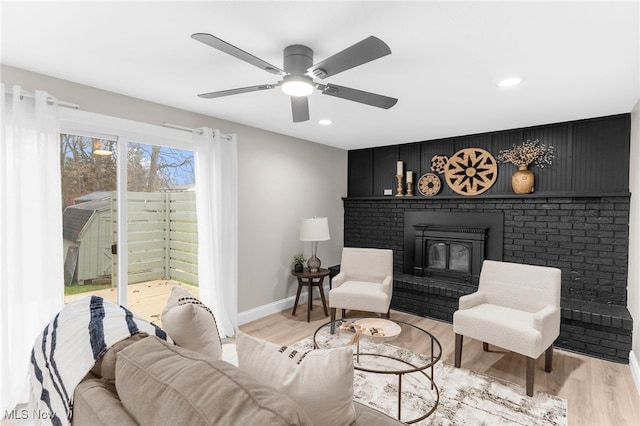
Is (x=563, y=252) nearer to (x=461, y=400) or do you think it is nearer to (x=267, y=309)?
(x=461, y=400)

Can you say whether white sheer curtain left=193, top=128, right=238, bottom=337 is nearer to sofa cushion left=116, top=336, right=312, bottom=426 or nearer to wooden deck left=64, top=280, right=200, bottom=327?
wooden deck left=64, top=280, right=200, bottom=327

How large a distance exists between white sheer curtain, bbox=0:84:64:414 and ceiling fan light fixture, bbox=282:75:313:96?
69.9 inches

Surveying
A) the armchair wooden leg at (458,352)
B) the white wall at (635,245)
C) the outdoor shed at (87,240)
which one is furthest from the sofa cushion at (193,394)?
the white wall at (635,245)

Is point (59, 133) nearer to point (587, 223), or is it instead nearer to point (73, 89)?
point (73, 89)

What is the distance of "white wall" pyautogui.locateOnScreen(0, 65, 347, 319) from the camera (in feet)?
12.6

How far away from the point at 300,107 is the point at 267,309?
2.78m

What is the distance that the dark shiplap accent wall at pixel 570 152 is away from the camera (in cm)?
339

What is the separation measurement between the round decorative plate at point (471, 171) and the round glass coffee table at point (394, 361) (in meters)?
2.10

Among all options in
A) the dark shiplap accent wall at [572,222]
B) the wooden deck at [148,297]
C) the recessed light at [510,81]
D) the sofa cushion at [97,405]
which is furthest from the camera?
the dark shiplap accent wall at [572,222]

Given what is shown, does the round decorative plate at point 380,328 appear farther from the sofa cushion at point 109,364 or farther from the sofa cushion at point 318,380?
the sofa cushion at point 109,364

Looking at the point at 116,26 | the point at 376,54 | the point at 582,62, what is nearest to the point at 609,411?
the point at 582,62

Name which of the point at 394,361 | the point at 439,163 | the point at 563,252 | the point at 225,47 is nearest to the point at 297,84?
the point at 225,47

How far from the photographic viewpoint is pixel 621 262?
3357mm

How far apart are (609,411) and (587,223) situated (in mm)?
1906
